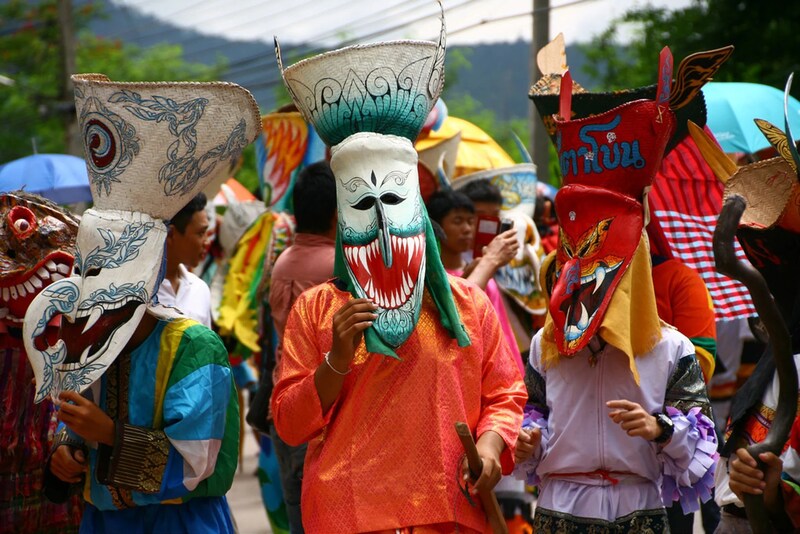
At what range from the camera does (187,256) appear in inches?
208

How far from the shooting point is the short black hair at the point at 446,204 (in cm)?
587

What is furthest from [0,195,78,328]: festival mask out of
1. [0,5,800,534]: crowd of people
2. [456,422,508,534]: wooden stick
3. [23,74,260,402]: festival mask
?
[456,422,508,534]: wooden stick

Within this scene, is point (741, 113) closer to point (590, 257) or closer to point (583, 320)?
point (590, 257)

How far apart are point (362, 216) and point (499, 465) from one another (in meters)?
0.86

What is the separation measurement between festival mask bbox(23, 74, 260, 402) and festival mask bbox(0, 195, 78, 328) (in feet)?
2.20

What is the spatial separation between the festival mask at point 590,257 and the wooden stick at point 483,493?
526mm

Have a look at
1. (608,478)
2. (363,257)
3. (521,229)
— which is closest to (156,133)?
(363,257)

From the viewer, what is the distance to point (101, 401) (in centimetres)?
405

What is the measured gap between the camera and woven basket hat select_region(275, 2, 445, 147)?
3.61 metres

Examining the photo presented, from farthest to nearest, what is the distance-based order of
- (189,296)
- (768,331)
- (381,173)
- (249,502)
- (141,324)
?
(249,502)
(189,296)
(141,324)
(381,173)
(768,331)

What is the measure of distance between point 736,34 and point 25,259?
30.6 feet

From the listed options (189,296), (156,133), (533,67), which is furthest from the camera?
(533,67)

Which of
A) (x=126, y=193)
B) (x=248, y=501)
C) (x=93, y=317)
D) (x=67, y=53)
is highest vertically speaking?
(x=126, y=193)

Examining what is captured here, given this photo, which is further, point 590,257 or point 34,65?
point 34,65
